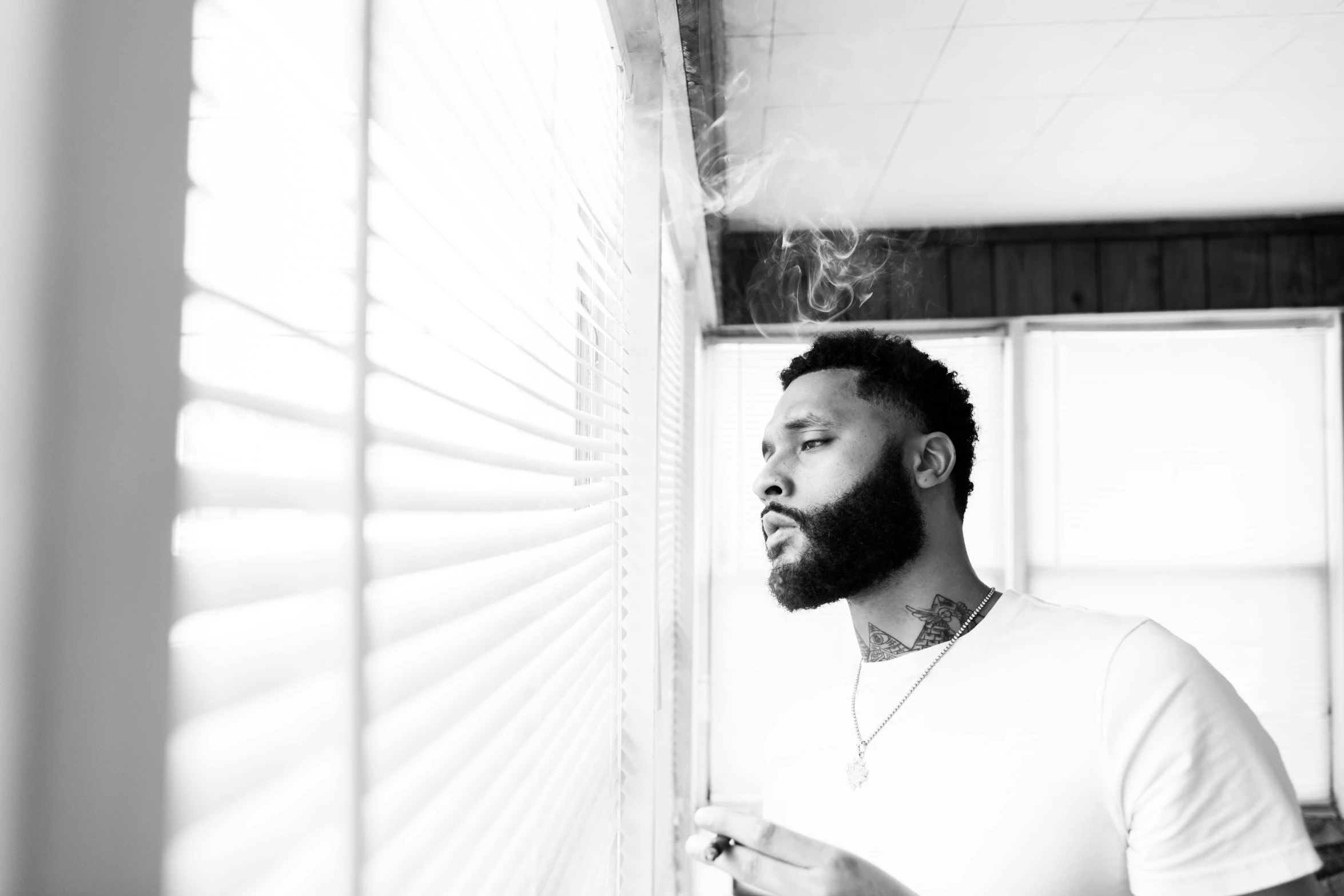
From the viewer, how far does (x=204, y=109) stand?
238 millimetres

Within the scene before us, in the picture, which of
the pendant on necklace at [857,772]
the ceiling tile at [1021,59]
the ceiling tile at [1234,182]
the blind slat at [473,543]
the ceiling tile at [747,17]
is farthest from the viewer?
the ceiling tile at [1234,182]

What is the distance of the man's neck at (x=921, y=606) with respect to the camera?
4.43 feet

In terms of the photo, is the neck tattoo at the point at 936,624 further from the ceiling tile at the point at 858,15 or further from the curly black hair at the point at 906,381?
the ceiling tile at the point at 858,15

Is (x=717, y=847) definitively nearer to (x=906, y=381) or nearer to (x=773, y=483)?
(x=773, y=483)

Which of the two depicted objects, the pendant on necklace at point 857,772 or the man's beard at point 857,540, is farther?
the man's beard at point 857,540

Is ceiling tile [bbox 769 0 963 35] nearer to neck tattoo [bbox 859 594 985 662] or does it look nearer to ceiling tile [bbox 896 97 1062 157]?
ceiling tile [bbox 896 97 1062 157]

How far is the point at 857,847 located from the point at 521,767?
2.58 feet

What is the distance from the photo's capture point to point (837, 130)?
256cm

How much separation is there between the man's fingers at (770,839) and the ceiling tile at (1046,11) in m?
1.88

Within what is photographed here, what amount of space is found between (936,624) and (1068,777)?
12.5 inches

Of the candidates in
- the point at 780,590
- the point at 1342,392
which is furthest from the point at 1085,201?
the point at 780,590

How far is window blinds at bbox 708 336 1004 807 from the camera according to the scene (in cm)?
346

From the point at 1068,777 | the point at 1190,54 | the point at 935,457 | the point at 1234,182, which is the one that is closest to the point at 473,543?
the point at 1068,777

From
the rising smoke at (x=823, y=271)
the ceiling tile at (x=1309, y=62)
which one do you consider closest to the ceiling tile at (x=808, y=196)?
the rising smoke at (x=823, y=271)
